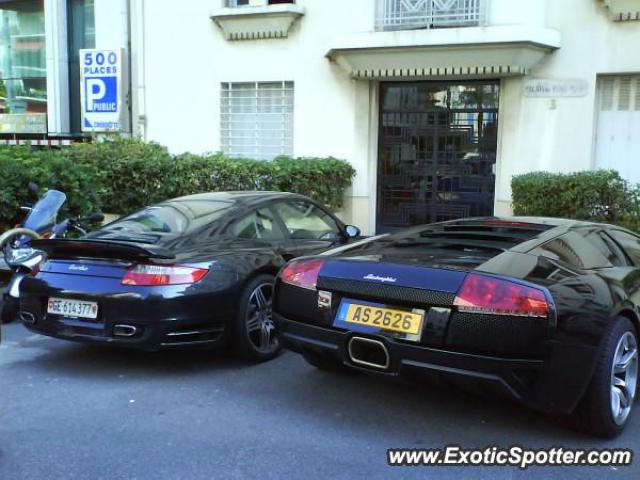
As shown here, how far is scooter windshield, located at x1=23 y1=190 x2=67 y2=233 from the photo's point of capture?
6855 millimetres

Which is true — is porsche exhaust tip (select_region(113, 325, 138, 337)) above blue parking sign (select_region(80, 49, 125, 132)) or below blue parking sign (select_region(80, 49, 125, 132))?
below

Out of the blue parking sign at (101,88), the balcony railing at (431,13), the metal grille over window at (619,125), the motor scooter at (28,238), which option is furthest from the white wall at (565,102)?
the blue parking sign at (101,88)

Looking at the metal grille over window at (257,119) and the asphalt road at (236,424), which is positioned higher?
the metal grille over window at (257,119)

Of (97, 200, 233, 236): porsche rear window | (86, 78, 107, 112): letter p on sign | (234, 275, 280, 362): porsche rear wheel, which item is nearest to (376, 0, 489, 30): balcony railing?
(86, 78, 107, 112): letter p on sign

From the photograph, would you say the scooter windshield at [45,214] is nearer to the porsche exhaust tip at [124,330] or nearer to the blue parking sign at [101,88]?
the porsche exhaust tip at [124,330]

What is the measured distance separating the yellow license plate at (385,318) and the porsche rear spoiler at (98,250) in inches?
63.6

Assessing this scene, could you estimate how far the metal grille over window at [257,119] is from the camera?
42.9 ft

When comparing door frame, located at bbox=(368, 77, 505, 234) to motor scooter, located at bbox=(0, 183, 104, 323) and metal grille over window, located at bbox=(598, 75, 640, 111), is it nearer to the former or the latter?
metal grille over window, located at bbox=(598, 75, 640, 111)

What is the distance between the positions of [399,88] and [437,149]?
132 cm

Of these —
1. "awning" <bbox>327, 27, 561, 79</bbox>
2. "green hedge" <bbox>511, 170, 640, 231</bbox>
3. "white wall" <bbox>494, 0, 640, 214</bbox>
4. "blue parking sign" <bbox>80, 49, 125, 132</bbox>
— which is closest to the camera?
"green hedge" <bbox>511, 170, 640, 231</bbox>

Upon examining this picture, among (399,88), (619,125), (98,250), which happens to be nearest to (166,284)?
(98,250)

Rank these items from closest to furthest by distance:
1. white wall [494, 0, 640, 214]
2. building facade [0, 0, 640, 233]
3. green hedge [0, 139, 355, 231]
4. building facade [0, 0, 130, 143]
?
white wall [494, 0, 640, 214] < building facade [0, 0, 640, 233] < green hedge [0, 139, 355, 231] < building facade [0, 0, 130, 143]

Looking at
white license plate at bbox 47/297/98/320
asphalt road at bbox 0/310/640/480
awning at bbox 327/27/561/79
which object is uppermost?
awning at bbox 327/27/561/79

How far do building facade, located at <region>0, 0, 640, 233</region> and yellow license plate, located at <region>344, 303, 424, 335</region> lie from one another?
783 cm
